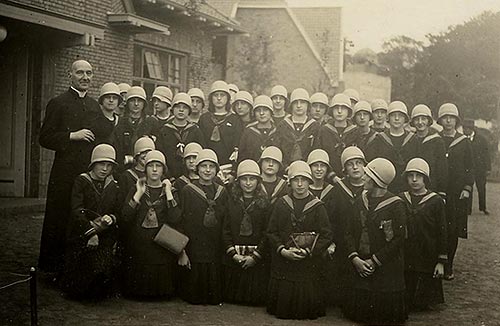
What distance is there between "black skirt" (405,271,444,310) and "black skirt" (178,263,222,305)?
6.06 ft

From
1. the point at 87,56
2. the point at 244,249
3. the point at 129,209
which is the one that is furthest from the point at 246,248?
the point at 87,56

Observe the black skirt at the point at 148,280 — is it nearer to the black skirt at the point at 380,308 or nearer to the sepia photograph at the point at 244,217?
the sepia photograph at the point at 244,217

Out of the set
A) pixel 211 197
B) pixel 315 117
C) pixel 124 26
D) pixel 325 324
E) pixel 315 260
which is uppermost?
pixel 124 26

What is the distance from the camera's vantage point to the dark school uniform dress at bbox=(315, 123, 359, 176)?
724cm

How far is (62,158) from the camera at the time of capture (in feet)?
21.7

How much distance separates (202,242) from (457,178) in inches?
133

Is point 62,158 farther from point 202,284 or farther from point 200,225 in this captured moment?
point 202,284

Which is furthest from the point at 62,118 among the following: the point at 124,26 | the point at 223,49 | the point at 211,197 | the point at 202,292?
the point at 223,49

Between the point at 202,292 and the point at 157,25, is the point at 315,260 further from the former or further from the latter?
the point at 157,25

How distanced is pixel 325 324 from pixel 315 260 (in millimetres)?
582

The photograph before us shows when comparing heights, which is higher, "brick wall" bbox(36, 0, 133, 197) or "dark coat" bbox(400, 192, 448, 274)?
"brick wall" bbox(36, 0, 133, 197)

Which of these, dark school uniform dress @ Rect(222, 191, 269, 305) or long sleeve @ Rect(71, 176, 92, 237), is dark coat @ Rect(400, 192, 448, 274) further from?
long sleeve @ Rect(71, 176, 92, 237)

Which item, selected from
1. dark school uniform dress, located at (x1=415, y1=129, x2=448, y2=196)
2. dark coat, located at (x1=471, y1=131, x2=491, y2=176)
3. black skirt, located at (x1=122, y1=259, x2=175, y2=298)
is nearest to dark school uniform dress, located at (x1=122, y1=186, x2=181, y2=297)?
black skirt, located at (x1=122, y1=259, x2=175, y2=298)

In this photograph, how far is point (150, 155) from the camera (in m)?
6.18
